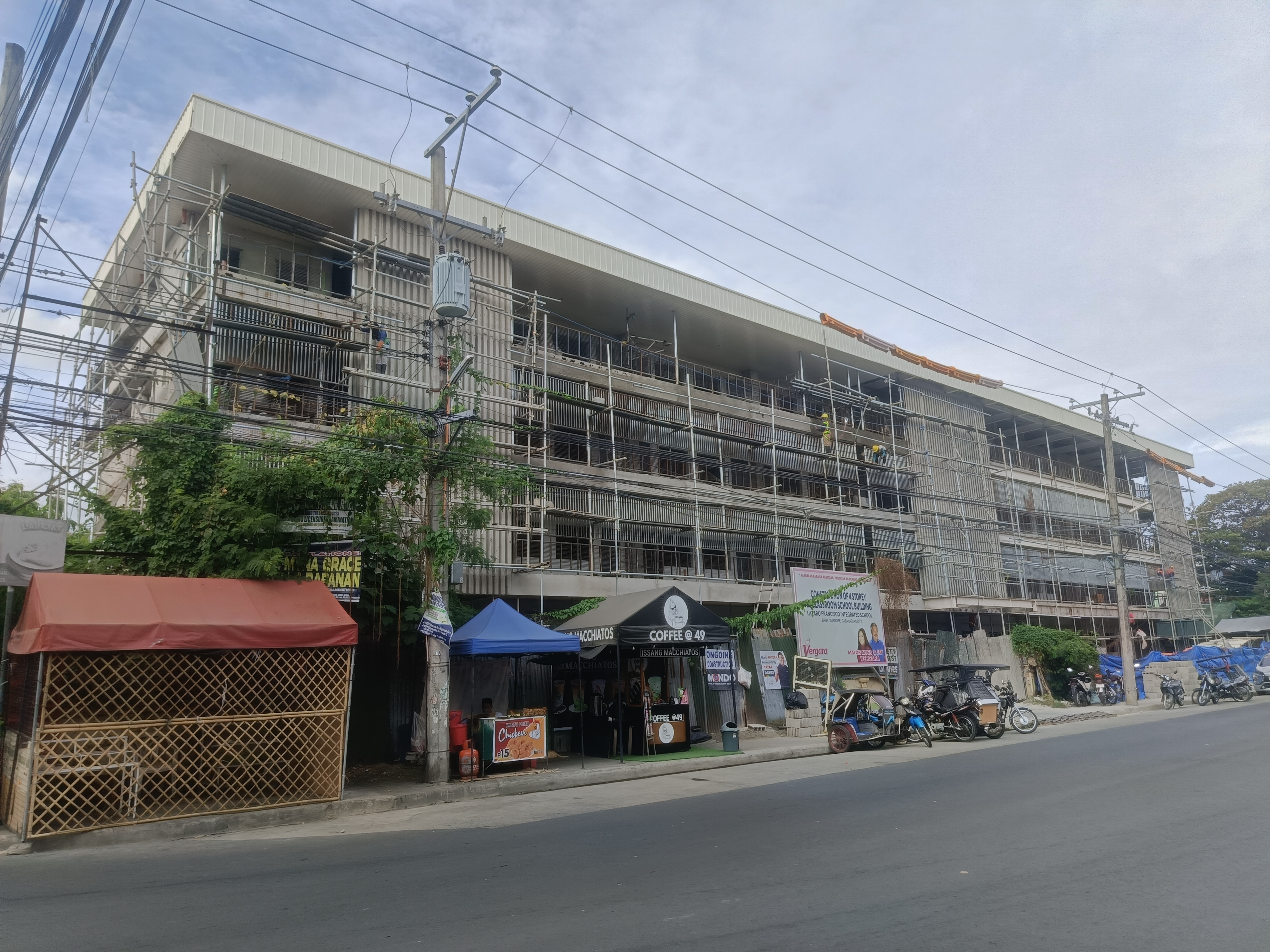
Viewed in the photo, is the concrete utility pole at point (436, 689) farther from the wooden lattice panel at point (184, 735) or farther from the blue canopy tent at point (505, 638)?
the wooden lattice panel at point (184, 735)

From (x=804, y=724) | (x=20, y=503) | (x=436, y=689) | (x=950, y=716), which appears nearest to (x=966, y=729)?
(x=950, y=716)

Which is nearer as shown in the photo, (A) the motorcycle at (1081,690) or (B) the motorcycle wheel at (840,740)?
(B) the motorcycle wheel at (840,740)

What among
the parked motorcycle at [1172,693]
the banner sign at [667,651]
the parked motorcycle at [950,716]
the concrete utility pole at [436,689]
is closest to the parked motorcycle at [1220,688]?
the parked motorcycle at [1172,693]

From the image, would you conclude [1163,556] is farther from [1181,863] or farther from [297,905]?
[297,905]

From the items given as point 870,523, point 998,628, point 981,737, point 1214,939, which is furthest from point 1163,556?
point 1214,939

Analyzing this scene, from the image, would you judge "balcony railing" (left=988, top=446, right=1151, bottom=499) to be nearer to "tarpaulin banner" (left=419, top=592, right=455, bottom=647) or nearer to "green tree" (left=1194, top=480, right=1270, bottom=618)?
"green tree" (left=1194, top=480, right=1270, bottom=618)

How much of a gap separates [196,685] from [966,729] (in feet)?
53.1

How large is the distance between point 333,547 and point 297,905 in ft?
28.6

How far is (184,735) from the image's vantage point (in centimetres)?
1191

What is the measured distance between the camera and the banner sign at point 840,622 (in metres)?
25.7

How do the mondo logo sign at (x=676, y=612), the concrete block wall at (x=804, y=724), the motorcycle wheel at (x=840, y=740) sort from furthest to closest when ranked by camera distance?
the concrete block wall at (x=804, y=724), the motorcycle wheel at (x=840, y=740), the mondo logo sign at (x=676, y=612)

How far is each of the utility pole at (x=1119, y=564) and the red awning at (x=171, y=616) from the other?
27.3m

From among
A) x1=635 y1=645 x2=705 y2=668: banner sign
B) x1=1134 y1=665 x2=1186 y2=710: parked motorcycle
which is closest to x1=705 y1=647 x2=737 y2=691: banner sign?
x1=635 y1=645 x2=705 y2=668: banner sign

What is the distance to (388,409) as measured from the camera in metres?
16.7
